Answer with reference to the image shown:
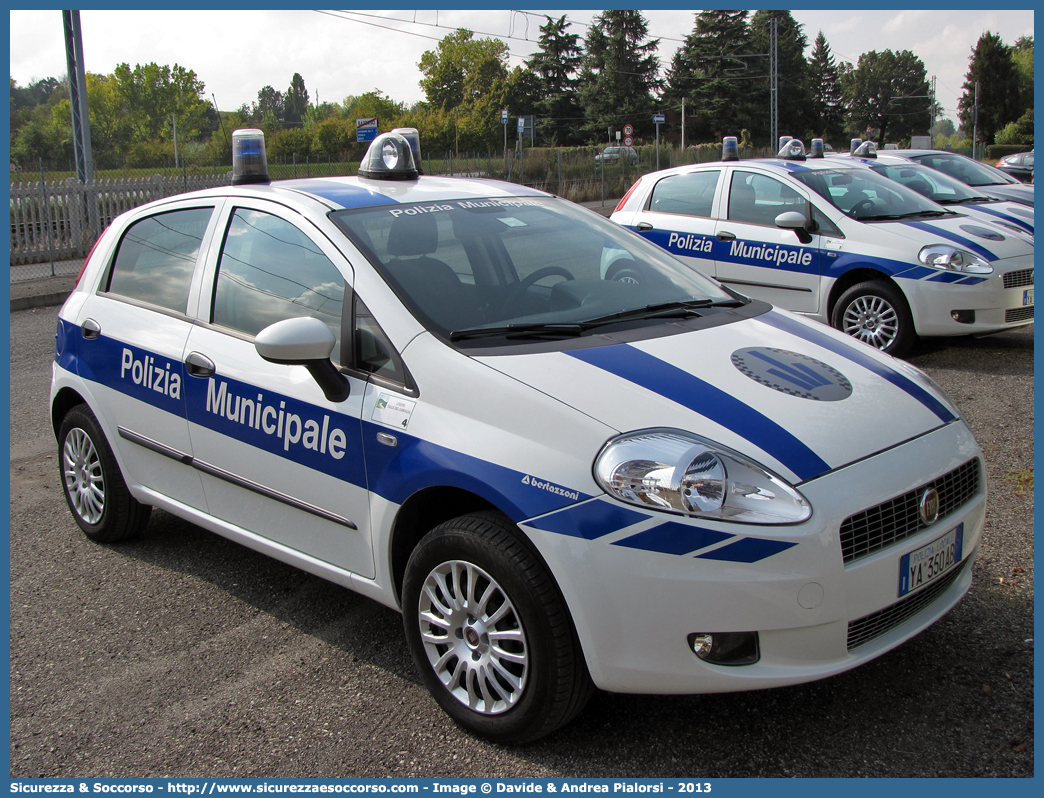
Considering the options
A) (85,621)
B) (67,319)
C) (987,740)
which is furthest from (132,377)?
(987,740)

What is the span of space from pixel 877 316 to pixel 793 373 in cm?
509

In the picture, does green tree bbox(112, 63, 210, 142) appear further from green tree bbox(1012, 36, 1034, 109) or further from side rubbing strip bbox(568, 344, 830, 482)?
side rubbing strip bbox(568, 344, 830, 482)

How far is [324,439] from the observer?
121 inches

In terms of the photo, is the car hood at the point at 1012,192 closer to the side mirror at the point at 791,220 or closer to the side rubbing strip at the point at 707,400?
the side mirror at the point at 791,220

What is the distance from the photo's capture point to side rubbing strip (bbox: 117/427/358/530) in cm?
316

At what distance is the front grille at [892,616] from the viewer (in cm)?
253

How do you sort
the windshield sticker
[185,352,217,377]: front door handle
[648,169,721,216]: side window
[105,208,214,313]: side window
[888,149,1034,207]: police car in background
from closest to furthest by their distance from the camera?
Answer: 1. the windshield sticker
2. [185,352,217,377]: front door handle
3. [105,208,214,313]: side window
4. [648,169,721,216]: side window
5. [888,149,1034,207]: police car in background

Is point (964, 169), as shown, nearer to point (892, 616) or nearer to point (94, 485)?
point (892, 616)

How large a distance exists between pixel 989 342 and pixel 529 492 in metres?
7.13

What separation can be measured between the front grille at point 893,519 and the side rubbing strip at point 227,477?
1564mm

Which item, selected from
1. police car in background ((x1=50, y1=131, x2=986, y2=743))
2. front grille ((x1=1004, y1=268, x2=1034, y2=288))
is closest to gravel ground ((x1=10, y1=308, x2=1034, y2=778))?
police car in background ((x1=50, y1=131, x2=986, y2=743))

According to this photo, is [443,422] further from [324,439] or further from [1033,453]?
[1033,453]

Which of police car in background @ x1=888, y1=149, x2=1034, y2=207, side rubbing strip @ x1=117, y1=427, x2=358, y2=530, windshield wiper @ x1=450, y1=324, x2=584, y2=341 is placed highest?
police car in background @ x1=888, y1=149, x2=1034, y2=207

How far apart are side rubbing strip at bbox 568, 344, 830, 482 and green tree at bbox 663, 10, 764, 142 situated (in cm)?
7263
